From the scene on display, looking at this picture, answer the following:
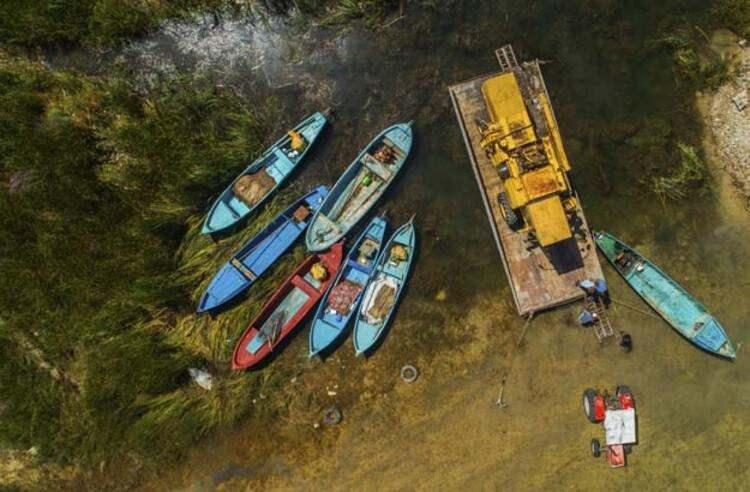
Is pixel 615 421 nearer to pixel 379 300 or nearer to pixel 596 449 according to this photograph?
pixel 596 449

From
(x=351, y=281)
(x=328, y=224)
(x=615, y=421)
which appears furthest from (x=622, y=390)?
(x=328, y=224)

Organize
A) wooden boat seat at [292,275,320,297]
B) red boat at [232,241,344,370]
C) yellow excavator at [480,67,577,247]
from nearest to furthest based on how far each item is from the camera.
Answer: yellow excavator at [480,67,577,247]
red boat at [232,241,344,370]
wooden boat seat at [292,275,320,297]

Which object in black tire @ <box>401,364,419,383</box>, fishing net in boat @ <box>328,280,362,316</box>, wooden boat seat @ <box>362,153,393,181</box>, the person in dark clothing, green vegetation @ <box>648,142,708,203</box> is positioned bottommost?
the person in dark clothing

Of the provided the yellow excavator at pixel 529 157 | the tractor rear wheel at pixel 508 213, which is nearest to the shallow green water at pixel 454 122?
the tractor rear wheel at pixel 508 213

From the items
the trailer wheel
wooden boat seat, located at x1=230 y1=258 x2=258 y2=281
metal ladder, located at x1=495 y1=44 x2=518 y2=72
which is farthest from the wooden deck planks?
wooden boat seat, located at x1=230 y1=258 x2=258 y2=281

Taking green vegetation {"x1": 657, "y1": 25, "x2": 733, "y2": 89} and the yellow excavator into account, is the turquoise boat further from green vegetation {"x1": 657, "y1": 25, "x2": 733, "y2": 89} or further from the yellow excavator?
green vegetation {"x1": 657, "y1": 25, "x2": 733, "y2": 89}

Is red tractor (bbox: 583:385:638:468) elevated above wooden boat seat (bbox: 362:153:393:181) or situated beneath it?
situated beneath

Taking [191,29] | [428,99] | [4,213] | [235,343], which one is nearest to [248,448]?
[235,343]
